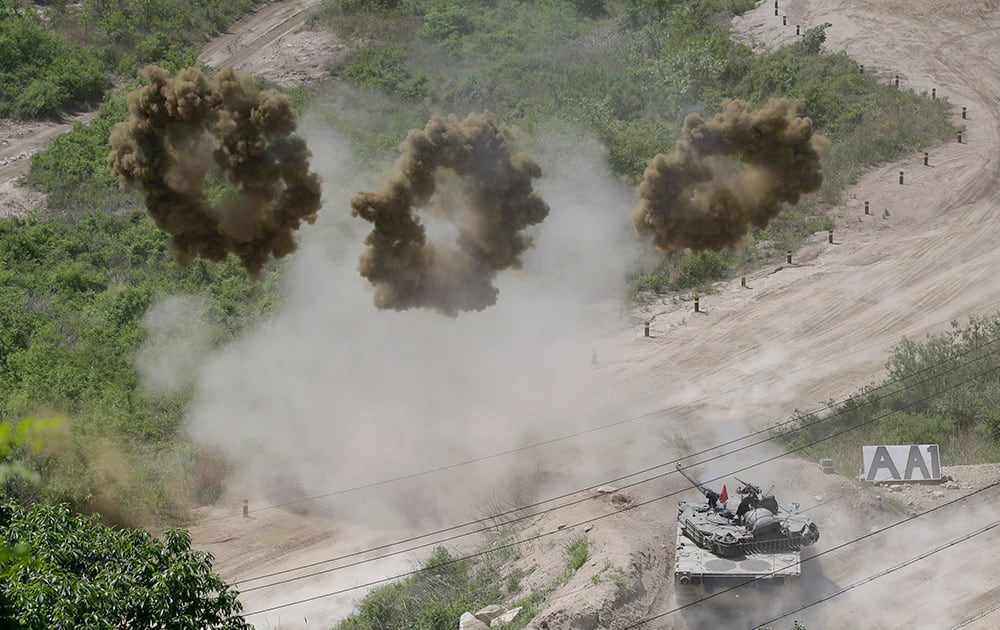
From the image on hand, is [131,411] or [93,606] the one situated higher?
[93,606]

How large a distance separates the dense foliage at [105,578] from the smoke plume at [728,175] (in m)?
20.9

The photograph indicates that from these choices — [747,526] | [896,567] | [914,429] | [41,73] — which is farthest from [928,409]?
[41,73]

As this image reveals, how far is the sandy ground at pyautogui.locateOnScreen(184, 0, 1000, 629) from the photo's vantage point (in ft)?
98.2

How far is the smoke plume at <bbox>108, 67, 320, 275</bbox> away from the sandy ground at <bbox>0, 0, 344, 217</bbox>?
81.1ft

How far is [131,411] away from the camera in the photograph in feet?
136

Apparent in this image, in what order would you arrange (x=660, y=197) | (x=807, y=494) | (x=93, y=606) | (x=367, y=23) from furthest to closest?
(x=367, y=23) → (x=660, y=197) → (x=807, y=494) → (x=93, y=606)

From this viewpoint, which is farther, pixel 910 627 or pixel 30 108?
pixel 30 108

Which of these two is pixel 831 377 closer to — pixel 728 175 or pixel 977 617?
pixel 728 175

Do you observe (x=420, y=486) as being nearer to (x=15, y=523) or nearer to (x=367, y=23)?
(x=15, y=523)

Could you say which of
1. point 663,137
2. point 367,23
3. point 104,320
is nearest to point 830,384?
point 663,137

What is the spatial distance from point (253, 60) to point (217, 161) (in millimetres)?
37383

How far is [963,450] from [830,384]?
5.70 meters

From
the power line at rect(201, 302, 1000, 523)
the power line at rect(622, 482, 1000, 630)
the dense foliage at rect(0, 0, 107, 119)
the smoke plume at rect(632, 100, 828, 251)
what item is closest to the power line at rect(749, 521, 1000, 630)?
the power line at rect(622, 482, 1000, 630)

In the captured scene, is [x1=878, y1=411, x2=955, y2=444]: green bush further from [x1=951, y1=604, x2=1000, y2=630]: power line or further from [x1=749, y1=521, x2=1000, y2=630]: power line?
[x1=951, y1=604, x2=1000, y2=630]: power line
